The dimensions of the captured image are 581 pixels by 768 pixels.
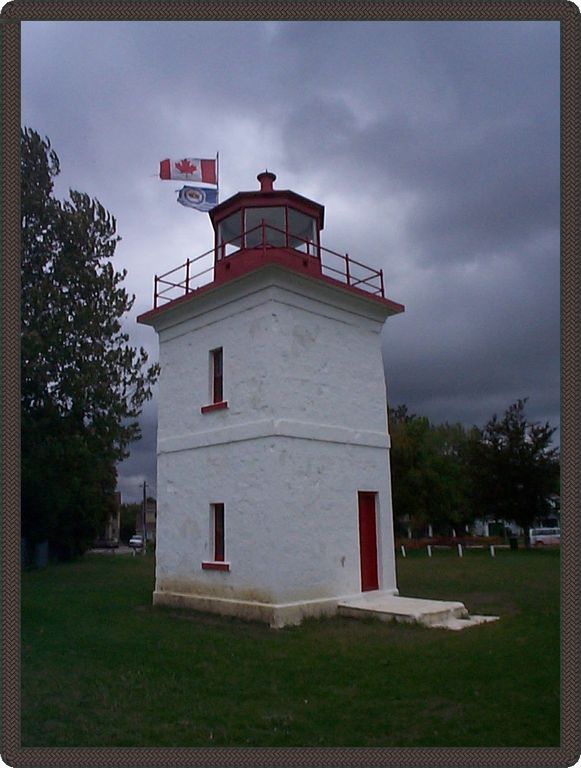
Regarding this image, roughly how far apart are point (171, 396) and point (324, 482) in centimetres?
439

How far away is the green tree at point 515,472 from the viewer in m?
29.7

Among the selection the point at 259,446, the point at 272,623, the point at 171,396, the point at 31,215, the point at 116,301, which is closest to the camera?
the point at 272,623

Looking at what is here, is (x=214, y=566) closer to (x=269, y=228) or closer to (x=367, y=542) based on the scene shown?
(x=367, y=542)

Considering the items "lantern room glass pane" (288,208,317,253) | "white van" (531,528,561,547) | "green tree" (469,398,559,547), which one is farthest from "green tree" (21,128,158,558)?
"white van" (531,528,561,547)

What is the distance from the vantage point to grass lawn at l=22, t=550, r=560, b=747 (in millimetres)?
6422

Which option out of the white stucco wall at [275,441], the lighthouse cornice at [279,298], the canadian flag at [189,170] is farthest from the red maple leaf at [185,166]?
the white stucco wall at [275,441]

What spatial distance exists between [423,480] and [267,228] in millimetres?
25439

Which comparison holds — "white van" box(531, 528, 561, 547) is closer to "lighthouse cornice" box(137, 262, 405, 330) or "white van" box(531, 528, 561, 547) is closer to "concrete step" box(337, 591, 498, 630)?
"concrete step" box(337, 591, 498, 630)

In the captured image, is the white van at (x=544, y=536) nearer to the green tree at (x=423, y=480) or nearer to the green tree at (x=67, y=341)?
the green tree at (x=423, y=480)

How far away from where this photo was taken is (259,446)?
12922 millimetres

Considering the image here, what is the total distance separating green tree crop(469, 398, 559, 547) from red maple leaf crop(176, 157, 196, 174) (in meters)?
20.7

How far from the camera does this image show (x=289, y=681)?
27.1ft
